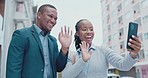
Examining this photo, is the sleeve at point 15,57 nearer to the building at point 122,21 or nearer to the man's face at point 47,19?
the man's face at point 47,19

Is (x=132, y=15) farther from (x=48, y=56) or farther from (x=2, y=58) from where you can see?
(x=48, y=56)

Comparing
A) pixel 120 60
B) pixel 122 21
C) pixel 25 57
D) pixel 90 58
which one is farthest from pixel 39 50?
pixel 122 21

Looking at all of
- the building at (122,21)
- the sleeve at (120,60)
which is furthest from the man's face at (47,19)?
the building at (122,21)

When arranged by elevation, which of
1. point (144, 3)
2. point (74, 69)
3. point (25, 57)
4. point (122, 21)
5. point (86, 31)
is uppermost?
point (144, 3)

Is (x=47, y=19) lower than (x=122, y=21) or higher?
lower

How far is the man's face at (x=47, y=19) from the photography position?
1.98 metres

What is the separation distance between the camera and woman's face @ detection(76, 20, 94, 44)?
2145 millimetres

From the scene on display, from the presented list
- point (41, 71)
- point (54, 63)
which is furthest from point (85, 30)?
point (41, 71)

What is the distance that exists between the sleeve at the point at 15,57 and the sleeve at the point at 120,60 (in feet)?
2.48

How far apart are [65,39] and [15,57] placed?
0.43 m

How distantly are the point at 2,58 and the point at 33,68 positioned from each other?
13.8 ft

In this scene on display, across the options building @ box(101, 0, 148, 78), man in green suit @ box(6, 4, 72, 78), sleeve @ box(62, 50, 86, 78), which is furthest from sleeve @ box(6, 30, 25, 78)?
building @ box(101, 0, 148, 78)

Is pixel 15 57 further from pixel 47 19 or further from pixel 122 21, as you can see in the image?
pixel 122 21

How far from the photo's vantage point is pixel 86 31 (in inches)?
85.0
